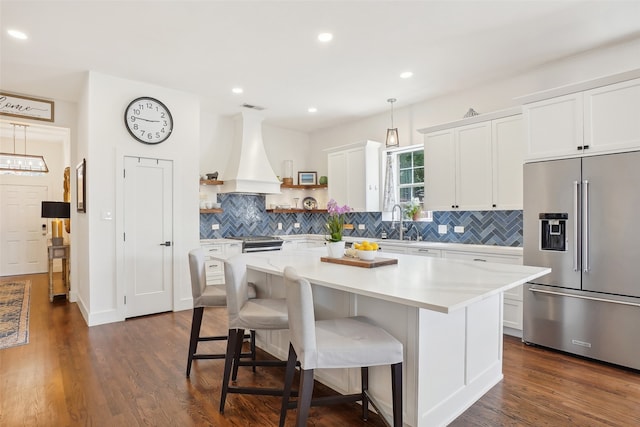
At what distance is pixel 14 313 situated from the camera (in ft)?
14.8

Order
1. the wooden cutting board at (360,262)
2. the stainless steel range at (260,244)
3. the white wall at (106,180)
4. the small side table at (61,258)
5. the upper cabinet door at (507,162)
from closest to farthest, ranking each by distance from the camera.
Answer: the wooden cutting board at (360,262) < the upper cabinet door at (507,162) < the white wall at (106,180) < the small side table at (61,258) < the stainless steel range at (260,244)

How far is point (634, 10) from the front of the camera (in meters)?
2.83

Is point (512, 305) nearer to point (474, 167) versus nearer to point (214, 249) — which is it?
point (474, 167)

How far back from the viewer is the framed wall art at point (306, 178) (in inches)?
270

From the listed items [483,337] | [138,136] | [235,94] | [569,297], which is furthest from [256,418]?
[235,94]

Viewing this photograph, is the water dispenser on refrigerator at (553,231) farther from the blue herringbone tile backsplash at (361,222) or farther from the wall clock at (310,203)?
the wall clock at (310,203)

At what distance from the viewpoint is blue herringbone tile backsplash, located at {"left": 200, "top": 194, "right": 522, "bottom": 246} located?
14.2ft

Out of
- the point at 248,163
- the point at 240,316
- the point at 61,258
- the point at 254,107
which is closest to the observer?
the point at 240,316

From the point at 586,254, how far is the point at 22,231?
9884mm

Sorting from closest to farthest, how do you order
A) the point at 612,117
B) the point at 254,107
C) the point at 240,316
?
the point at 240,316 < the point at 612,117 < the point at 254,107

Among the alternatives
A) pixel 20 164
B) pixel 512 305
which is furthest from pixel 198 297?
pixel 20 164

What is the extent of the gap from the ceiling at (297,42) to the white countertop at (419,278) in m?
2.05

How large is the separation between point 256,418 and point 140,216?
3137 mm

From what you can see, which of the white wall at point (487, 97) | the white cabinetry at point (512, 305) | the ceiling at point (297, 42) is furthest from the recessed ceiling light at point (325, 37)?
the white cabinetry at point (512, 305)
